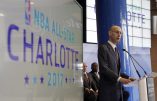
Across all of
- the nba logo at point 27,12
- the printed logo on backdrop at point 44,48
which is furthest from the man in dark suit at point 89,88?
the nba logo at point 27,12

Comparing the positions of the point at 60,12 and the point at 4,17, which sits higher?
the point at 60,12

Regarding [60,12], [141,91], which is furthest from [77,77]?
[60,12]

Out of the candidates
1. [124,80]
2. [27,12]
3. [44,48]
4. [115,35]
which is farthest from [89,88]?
[27,12]

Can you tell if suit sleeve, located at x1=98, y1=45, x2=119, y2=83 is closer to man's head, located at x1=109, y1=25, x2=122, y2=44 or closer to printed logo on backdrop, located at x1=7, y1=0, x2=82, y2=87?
man's head, located at x1=109, y1=25, x2=122, y2=44

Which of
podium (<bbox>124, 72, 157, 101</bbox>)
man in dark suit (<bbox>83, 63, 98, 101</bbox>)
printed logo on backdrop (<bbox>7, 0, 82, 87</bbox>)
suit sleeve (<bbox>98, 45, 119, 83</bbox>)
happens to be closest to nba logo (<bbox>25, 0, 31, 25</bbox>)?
printed logo on backdrop (<bbox>7, 0, 82, 87</bbox>)

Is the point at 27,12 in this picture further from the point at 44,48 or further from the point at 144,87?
the point at 144,87

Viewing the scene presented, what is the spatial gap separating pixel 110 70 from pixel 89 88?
84.7 inches

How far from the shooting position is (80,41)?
11.4 feet

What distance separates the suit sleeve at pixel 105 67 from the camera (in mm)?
3514

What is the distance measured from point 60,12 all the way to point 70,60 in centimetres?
52

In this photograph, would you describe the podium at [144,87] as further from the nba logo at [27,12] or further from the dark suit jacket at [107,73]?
the nba logo at [27,12]

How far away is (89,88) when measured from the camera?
565 centimetres

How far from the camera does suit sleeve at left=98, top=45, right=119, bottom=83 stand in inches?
138

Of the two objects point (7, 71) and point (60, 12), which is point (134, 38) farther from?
point (7, 71)
